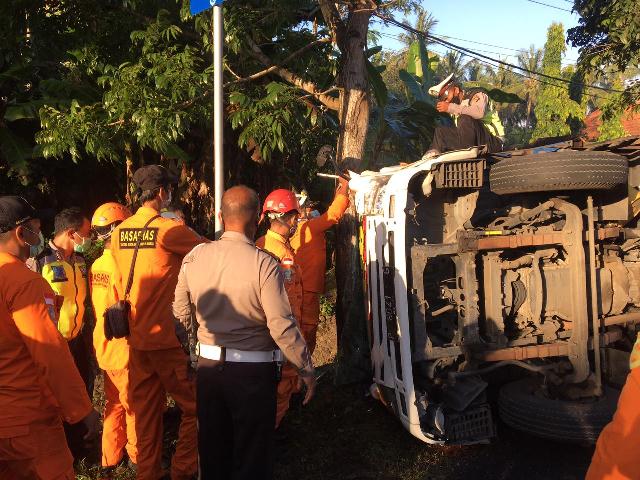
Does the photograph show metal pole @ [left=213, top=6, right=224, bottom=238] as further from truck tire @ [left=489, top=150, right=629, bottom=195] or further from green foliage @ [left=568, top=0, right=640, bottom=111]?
green foliage @ [left=568, top=0, right=640, bottom=111]

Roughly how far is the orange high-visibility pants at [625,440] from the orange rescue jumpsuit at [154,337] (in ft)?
9.40

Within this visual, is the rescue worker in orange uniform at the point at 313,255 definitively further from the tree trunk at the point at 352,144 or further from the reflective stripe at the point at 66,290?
the reflective stripe at the point at 66,290

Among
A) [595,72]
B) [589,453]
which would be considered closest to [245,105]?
[589,453]

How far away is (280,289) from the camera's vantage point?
3275mm

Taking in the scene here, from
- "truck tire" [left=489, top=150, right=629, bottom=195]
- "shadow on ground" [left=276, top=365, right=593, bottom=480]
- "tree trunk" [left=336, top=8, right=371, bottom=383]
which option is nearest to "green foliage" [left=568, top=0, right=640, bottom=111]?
"tree trunk" [left=336, top=8, right=371, bottom=383]

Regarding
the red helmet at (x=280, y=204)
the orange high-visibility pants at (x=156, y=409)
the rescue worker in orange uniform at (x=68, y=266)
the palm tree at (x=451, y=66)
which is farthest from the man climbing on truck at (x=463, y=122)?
the palm tree at (x=451, y=66)

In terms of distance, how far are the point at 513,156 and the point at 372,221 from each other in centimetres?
121

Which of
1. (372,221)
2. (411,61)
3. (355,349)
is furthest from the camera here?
(411,61)

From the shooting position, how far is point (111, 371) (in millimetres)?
4684

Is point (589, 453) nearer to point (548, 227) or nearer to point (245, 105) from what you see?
point (548, 227)

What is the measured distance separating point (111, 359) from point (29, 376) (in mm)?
1605

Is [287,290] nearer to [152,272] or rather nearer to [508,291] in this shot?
[152,272]

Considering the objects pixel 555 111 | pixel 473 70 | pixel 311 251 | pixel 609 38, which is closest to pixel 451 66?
pixel 473 70

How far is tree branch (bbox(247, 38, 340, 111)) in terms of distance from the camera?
6512 millimetres
